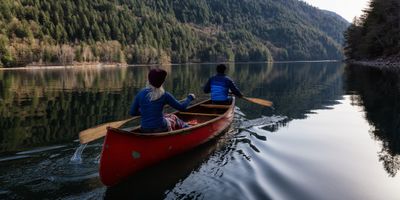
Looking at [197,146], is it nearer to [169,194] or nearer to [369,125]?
[169,194]

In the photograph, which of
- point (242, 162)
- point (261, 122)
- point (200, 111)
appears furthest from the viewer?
point (261, 122)

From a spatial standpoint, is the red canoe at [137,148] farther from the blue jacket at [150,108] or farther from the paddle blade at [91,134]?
the paddle blade at [91,134]

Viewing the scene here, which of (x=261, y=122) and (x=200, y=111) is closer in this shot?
(x=200, y=111)

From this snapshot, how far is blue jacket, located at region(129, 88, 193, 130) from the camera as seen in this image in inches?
381

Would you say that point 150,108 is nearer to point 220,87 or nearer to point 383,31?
point 220,87

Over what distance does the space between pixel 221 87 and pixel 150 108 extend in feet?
23.2

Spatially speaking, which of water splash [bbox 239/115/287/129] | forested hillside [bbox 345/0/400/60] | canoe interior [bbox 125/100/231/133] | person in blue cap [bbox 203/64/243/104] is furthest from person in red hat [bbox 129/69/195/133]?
forested hillside [bbox 345/0/400/60]

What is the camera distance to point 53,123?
16.8m

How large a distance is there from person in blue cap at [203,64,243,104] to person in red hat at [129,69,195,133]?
5.68m

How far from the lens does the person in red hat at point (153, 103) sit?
30.5ft

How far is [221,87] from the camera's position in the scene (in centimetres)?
1642

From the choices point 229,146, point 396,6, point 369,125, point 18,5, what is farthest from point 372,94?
point 18,5

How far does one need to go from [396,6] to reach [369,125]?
60581 millimetres

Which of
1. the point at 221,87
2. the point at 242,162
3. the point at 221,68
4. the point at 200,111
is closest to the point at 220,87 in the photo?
the point at 221,87
